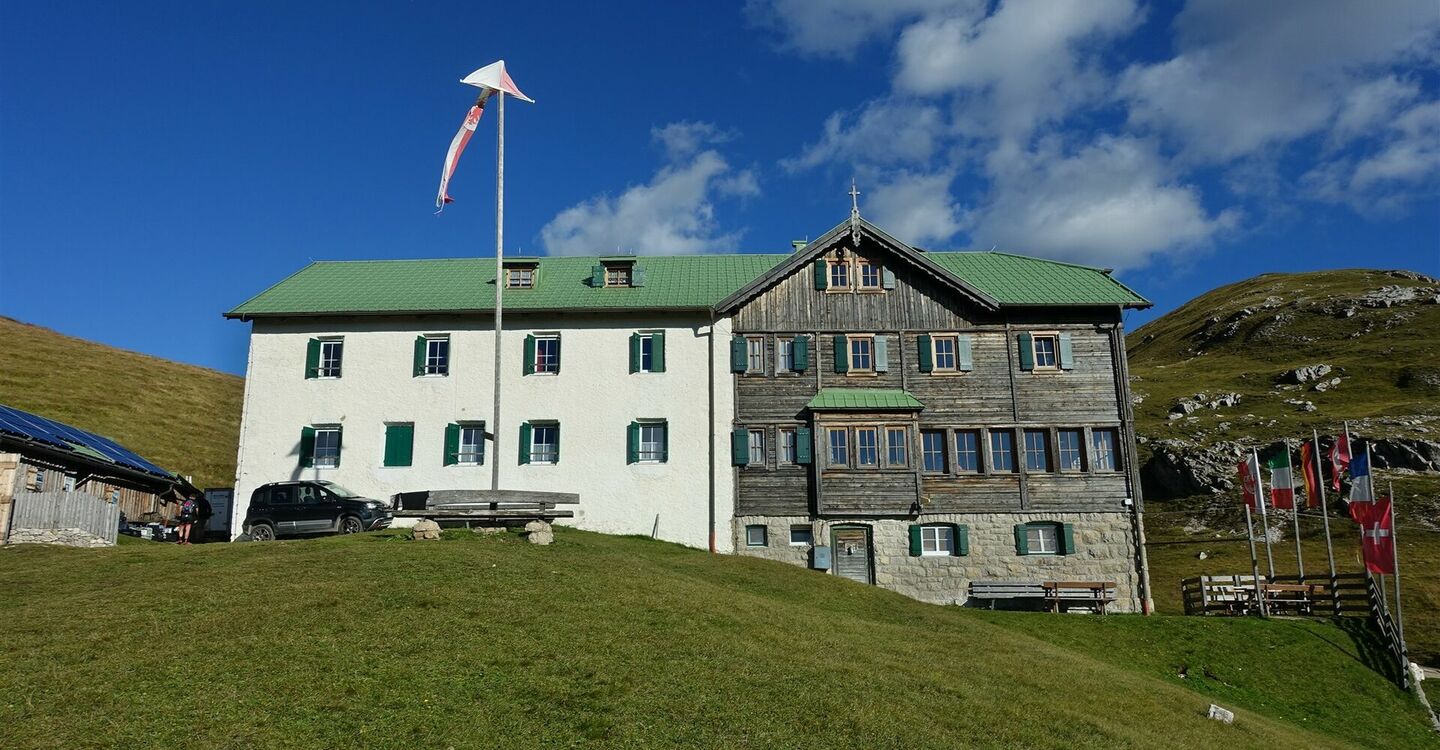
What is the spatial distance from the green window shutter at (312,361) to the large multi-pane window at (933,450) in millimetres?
22233

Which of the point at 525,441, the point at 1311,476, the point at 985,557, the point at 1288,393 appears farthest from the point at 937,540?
the point at 1288,393

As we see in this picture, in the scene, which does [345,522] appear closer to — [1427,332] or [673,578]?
[673,578]

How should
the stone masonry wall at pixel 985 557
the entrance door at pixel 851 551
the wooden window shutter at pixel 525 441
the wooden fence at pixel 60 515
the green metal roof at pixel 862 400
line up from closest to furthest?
the wooden fence at pixel 60 515
the stone masonry wall at pixel 985 557
the entrance door at pixel 851 551
the green metal roof at pixel 862 400
the wooden window shutter at pixel 525 441

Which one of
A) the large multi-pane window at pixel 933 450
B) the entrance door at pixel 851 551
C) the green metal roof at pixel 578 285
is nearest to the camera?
the entrance door at pixel 851 551

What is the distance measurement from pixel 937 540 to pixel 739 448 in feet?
24.8

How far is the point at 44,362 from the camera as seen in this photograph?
218ft

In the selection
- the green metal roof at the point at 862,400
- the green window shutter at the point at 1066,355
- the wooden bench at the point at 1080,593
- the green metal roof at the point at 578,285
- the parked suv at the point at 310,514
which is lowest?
the wooden bench at the point at 1080,593

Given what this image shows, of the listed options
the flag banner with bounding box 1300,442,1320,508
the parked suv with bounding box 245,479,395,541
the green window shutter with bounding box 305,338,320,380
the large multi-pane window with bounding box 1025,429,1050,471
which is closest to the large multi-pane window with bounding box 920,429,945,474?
the large multi-pane window with bounding box 1025,429,1050,471

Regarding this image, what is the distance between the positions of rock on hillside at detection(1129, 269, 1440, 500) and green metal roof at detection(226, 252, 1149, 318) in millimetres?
41926

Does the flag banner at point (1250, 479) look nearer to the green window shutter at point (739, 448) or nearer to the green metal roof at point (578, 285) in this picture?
the green metal roof at point (578, 285)

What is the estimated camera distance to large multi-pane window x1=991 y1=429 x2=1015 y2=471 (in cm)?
3366

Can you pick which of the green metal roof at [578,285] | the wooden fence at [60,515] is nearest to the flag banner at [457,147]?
the green metal roof at [578,285]

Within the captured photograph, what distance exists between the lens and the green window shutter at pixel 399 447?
3431 cm

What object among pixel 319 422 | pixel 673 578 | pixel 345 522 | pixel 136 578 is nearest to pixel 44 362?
pixel 319 422
